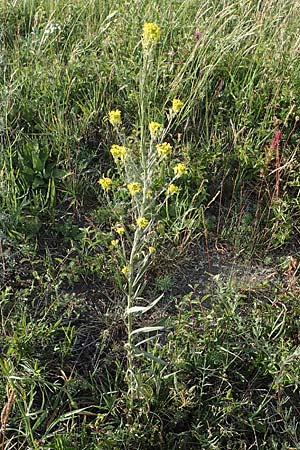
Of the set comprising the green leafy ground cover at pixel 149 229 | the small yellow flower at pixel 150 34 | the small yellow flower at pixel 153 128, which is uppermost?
the small yellow flower at pixel 150 34

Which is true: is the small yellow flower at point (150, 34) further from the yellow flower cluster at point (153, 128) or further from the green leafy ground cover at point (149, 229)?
the yellow flower cluster at point (153, 128)

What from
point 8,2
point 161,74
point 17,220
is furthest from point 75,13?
point 17,220

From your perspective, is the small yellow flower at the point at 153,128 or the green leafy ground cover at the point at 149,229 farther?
the green leafy ground cover at the point at 149,229

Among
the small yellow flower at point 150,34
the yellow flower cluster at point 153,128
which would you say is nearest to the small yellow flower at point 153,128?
the yellow flower cluster at point 153,128

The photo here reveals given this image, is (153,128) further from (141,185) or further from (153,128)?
(141,185)

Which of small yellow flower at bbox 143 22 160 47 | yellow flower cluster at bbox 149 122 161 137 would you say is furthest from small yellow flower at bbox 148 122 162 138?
small yellow flower at bbox 143 22 160 47

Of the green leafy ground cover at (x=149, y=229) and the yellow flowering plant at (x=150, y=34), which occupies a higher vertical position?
the yellow flowering plant at (x=150, y=34)

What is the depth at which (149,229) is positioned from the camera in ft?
6.29

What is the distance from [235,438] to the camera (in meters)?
1.99

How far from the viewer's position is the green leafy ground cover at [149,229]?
1.97 meters

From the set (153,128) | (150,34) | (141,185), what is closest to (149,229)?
(141,185)

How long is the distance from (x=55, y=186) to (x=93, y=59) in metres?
0.86

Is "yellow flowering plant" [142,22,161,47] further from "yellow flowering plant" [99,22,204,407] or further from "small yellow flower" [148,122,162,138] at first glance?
"small yellow flower" [148,122,162,138]

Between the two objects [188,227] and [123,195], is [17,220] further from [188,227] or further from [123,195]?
[188,227]
